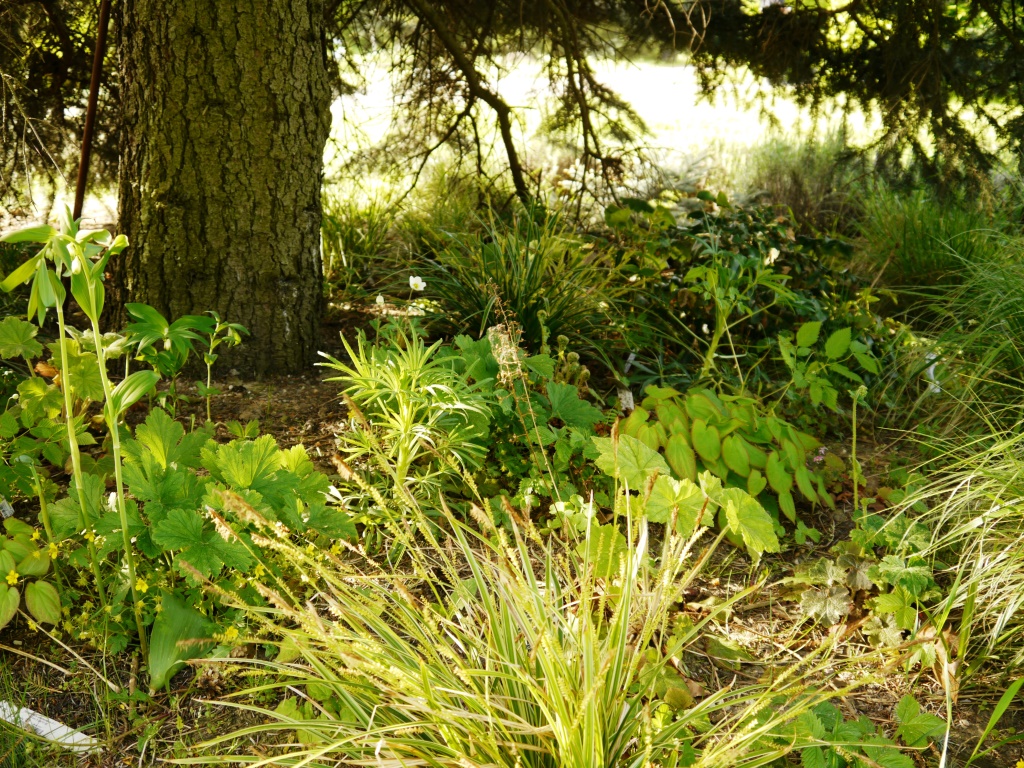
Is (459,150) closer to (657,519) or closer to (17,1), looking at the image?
(17,1)

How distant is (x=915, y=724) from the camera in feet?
5.89

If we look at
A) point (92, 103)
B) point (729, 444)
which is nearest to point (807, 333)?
point (729, 444)

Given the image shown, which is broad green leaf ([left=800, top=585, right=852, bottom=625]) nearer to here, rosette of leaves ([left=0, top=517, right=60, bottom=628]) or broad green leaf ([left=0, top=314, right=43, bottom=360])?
rosette of leaves ([left=0, top=517, right=60, bottom=628])

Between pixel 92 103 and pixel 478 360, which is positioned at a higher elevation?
pixel 92 103

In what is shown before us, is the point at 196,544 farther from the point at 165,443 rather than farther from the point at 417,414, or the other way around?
the point at 417,414

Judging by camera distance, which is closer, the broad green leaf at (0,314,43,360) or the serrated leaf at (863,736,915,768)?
the serrated leaf at (863,736,915,768)

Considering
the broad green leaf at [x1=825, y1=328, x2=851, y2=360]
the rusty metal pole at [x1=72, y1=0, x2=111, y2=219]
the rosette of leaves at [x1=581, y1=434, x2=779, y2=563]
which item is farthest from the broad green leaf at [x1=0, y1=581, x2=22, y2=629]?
the broad green leaf at [x1=825, y1=328, x2=851, y2=360]

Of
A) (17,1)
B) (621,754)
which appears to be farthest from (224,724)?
(17,1)

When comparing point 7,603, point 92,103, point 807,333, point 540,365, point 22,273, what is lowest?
point 7,603

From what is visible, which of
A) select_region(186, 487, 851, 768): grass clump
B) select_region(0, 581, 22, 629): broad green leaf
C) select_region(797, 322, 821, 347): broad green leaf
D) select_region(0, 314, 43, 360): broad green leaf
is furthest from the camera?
select_region(797, 322, 821, 347): broad green leaf

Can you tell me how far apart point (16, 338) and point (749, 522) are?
210 centimetres

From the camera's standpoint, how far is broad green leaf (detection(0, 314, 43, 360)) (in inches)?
92.0

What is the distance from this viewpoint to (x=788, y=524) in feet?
9.37

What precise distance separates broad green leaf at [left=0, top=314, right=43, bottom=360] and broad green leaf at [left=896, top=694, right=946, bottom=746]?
242cm
